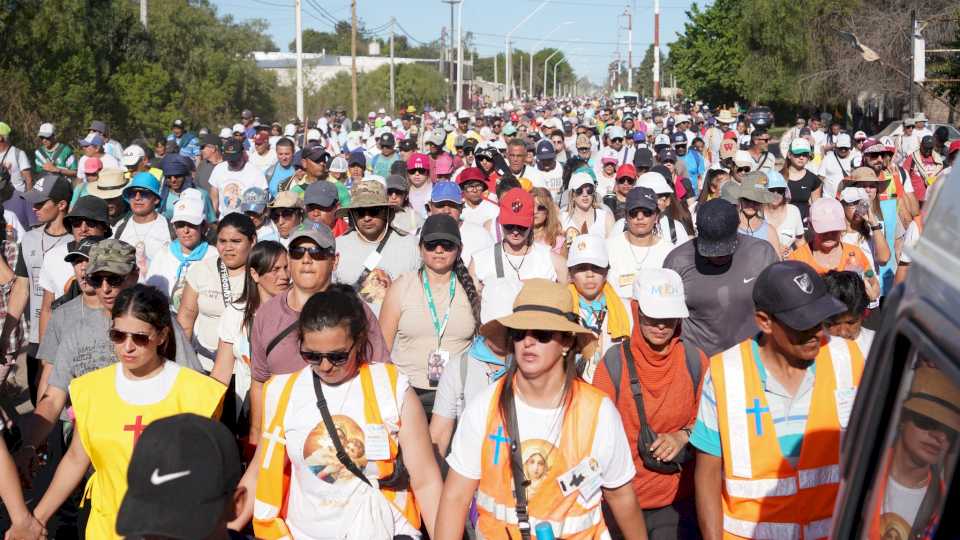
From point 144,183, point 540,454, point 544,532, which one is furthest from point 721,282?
point 144,183

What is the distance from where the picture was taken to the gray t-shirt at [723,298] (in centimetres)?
649

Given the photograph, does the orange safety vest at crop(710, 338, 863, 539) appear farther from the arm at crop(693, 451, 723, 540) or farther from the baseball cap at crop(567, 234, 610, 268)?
the baseball cap at crop(567, 234, 610, 268)

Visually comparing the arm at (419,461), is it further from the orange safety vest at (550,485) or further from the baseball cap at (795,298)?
the baseball cap at (795,298)

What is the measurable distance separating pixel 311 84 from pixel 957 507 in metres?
64.6

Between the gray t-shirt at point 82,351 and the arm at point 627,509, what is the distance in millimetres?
2843

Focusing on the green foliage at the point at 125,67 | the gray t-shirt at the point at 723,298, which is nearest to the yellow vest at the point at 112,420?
the gray t-shirt at the point at 723,298


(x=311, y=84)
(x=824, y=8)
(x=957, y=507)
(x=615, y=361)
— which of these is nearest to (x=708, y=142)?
(x=615, y=361)

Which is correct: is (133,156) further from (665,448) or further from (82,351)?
(665,448)

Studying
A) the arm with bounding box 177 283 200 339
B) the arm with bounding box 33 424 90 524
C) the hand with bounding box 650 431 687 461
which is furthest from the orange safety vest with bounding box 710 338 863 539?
the arm with bounding box 177 283 200 339

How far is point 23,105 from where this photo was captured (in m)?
29.4

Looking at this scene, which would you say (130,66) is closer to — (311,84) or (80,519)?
(311,84)

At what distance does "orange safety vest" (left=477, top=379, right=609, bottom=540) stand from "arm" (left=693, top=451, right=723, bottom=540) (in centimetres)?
A: 39

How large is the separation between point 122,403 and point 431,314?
2402 millimetres

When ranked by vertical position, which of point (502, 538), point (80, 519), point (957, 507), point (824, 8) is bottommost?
point (80, 519)
